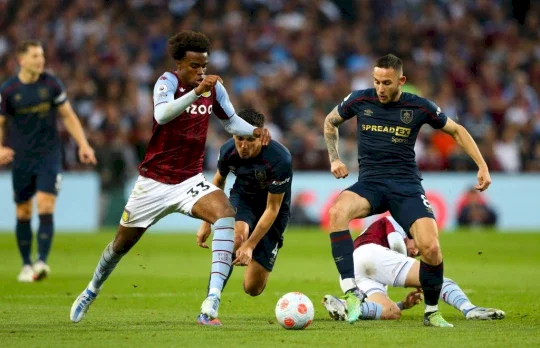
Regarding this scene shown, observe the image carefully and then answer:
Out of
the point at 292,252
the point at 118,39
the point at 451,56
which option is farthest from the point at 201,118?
the point at 451,56

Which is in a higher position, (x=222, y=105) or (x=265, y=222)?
(x=222, y=105)

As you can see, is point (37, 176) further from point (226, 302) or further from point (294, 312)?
point (294, 312)

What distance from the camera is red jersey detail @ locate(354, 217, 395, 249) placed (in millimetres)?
9562

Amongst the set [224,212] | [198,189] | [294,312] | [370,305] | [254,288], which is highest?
[198,189]

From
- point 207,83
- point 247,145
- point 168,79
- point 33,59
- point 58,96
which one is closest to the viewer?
point 207,83

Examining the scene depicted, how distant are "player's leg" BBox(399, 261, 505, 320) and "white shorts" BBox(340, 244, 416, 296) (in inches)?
2.2

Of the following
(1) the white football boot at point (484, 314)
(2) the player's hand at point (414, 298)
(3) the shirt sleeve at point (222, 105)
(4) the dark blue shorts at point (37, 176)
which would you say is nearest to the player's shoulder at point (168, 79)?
(3) the shirt sleeve at point (222, 105)

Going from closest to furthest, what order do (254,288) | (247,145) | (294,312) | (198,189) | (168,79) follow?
(294,312), (168,79), (198,189), (247,145), (254,288)

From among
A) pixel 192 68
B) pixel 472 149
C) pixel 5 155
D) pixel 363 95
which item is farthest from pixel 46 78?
pixel 472 149

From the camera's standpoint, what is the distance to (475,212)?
883 inches

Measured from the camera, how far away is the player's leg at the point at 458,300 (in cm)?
871

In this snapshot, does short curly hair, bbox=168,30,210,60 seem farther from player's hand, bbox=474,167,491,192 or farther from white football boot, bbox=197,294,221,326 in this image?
player's hand, bbox=474,167,491,192

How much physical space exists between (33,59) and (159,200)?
4751mm

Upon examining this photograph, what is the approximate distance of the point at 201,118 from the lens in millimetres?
8461
